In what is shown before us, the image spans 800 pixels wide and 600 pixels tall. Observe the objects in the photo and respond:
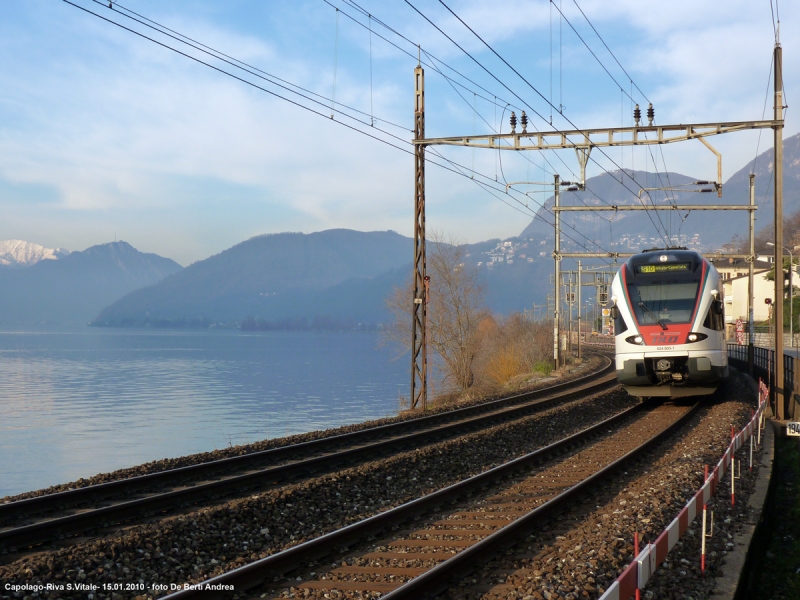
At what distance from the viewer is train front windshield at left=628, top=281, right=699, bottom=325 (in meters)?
19.1

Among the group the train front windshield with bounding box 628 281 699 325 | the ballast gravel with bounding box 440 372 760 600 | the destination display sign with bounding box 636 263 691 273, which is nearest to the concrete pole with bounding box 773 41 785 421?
the train front windshield with bounding box 628 281 699 325

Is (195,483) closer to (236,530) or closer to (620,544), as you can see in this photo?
(236,530)

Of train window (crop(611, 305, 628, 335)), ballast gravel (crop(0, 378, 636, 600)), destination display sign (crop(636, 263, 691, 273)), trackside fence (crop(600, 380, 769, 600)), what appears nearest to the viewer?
trackside fence (crop(600, 380, 769, 600))

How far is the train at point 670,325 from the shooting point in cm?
1891

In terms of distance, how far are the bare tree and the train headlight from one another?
3058 centimetres

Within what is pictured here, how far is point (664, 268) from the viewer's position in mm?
19734

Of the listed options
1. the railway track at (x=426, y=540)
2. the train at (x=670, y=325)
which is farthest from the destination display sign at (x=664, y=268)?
the railway track at (x=426, y=540)

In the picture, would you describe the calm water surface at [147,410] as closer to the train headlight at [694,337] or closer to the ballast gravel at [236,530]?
the ballast gravel at [236,530]

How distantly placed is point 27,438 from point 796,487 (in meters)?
26.9

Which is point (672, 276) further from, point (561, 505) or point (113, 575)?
point (113, 575)

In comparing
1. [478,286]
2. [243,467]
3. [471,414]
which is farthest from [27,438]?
[478,286]

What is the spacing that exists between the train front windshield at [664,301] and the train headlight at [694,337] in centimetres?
36

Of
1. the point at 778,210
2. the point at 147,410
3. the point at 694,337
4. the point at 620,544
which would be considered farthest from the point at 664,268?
the point at 147,410

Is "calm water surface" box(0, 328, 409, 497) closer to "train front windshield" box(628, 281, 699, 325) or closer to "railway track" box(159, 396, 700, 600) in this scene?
"train front windshield" box(628, 281, 699, 325)
